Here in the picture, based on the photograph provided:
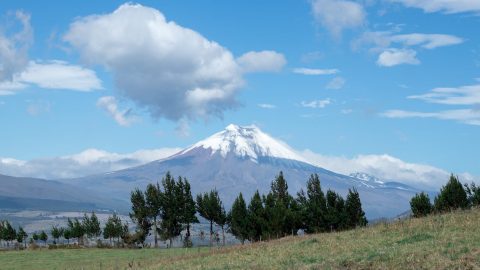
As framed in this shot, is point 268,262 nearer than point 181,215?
Yes

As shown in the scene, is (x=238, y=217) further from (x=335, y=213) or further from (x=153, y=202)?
(x=153, y=202)

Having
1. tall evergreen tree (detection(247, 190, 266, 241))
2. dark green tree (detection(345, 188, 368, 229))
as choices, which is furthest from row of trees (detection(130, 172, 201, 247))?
dark green tree (detection(345, 188, 368, 229))

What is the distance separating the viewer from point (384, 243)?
2927 cm

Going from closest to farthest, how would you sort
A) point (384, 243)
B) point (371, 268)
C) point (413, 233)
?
point (371, 268)
point (384, 243)
point (413, 233)

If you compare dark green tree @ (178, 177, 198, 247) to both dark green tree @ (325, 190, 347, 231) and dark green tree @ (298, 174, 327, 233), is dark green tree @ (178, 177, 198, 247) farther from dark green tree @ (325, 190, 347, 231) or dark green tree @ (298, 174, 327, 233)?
dark green tree @ (325, 190, 347, 231)

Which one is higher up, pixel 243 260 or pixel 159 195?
pixel 159 195

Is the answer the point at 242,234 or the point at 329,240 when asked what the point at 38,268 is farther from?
the point at 242,234

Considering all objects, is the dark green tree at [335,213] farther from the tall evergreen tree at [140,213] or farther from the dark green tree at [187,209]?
the tall evergreen tree at [140,213]

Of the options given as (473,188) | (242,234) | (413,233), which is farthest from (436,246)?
(473,188)

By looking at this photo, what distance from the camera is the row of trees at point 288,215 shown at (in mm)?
103375

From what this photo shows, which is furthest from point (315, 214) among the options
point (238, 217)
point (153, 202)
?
point (153, 202)

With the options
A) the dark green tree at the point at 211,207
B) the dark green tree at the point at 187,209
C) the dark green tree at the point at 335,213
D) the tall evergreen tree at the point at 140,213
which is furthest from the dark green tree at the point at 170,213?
the dark green tree at the point at 335,213

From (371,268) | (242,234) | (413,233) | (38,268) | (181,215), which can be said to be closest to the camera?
(371,268)

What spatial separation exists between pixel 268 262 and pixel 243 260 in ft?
10.5
